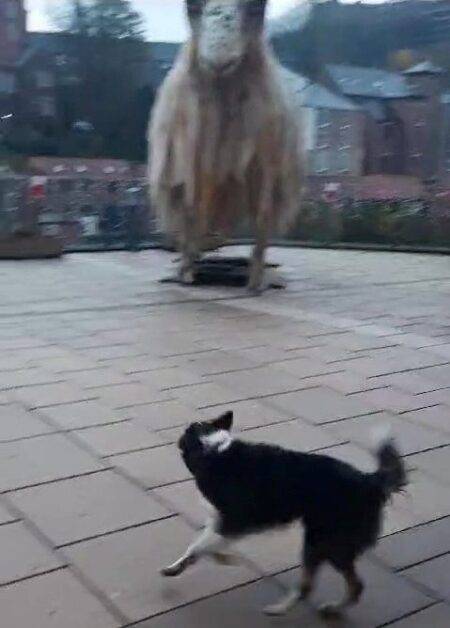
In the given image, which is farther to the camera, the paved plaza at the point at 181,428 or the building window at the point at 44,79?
the building window at the point at 44,79

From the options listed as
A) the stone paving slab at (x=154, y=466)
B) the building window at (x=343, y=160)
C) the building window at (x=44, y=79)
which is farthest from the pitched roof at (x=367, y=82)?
the stone paving slab at (x=154, y=466)

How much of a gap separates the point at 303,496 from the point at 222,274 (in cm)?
497

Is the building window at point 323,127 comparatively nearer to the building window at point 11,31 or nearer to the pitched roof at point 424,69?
the pitched roof at point 424,69

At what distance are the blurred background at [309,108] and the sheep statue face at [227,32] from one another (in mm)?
3882

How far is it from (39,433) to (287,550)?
1.20 metres

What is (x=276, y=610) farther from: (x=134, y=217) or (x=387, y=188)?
(x=387, y=188)

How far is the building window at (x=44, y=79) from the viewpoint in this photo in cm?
1018

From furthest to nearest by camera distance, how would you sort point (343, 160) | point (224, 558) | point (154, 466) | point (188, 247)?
1. point (343, 160)
2. point (188, 247)
3. point (154, 466)
4. point (224, 558)

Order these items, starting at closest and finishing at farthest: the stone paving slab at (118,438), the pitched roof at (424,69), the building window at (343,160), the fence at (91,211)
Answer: the stone paving slab at (118,438) < the fence at (91,211) < the pitched roof at (424,69) < the building window at (343,160)

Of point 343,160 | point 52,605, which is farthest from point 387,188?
point 52,605

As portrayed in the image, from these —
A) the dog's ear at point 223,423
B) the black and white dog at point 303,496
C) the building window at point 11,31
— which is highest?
the building window at point 11,31

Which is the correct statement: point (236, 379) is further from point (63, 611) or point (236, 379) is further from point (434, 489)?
point (63, 611)

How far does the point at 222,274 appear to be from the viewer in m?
6.70

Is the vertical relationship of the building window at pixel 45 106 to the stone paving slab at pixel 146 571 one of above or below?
above
